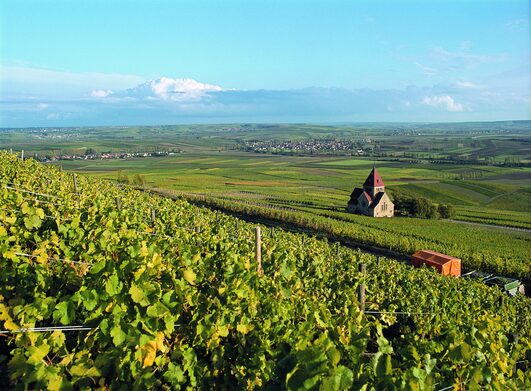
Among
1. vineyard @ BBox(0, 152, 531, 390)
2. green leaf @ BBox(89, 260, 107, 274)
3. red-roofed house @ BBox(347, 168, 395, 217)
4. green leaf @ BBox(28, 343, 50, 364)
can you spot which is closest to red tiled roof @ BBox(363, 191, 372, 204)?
red-roofed house @ BBox(347, 168, 395, 217)

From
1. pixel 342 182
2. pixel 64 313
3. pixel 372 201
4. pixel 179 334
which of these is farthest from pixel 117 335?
pixel 342 182

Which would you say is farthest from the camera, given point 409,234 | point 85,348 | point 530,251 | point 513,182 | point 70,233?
point 513,182

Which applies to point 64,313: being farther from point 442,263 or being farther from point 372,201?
point 372,201

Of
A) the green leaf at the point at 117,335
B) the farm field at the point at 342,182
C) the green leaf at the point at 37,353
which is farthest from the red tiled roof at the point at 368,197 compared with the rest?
the green leaf at the point at 37,353

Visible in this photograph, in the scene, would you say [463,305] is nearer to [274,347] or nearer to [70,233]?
[274,347]

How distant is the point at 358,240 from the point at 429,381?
31.1 metres

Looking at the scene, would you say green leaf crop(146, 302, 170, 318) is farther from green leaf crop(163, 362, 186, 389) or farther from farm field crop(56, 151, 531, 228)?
farm field crop(56, 151, 531, 228)

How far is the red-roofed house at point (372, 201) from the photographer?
48.5 metres

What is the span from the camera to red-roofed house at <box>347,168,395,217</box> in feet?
159

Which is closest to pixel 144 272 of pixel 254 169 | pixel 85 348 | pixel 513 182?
pixel 85 348

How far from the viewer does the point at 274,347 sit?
399 centimetres

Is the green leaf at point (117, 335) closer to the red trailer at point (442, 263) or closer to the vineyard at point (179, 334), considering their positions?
the vineyard at point (179, 334)

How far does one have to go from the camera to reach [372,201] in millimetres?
49188

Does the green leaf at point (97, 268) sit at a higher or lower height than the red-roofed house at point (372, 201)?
higher
